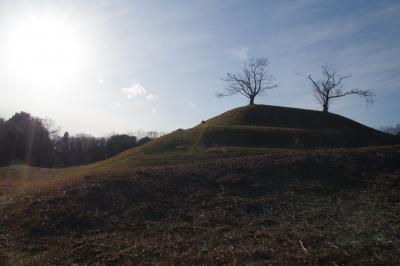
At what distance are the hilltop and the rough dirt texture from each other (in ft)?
0.10

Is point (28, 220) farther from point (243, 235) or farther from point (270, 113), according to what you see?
point (270, 113)

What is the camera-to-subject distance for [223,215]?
38.5 ft

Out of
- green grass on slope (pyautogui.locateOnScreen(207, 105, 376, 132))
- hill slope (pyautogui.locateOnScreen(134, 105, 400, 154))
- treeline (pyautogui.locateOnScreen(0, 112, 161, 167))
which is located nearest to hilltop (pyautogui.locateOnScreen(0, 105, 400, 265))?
hill slope (pyautogui.locateOnScreen(134, 105, 400, 154))

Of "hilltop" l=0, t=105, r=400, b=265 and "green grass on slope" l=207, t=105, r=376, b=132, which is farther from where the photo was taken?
"green grass on slope" l=207, t=105, r=376, b=132

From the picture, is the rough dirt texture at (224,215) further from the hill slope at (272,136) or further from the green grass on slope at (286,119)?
the green grass on slope at (286,119)

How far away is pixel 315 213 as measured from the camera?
11039 mm

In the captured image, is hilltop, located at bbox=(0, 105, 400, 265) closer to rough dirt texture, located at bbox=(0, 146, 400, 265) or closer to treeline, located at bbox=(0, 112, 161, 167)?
rough dirt texture, located at bbox=(0, 146, 400, 265)

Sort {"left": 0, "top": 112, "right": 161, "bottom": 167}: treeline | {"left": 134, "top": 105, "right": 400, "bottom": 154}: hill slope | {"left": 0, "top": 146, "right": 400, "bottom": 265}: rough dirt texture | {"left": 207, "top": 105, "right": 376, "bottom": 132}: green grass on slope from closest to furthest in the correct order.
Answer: {"left": 0, "top": 146, "right": 400, "bottom": 265}: rough dirt texture < {"left": 134, "top": 105, "right": 400, "bottom": 154}: hill slope < {"left": 207, "top": 105, "right": 376, "bottom": 132}: green grass on slope < {"left": 0, "top": 112, "right": 161, "bottom": 167}: treeline

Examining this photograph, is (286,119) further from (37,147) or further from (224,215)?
(37,147)

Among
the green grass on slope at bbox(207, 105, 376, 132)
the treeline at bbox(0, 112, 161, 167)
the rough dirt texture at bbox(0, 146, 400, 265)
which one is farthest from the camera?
the treeline at bbox(0, 112, 161, 167)

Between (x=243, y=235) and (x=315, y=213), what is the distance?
8.28ft

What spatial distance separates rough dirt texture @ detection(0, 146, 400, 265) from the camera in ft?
27.9

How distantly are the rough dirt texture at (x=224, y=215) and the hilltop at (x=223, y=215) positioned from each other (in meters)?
0.03

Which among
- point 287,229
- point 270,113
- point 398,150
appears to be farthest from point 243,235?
point 270,113
